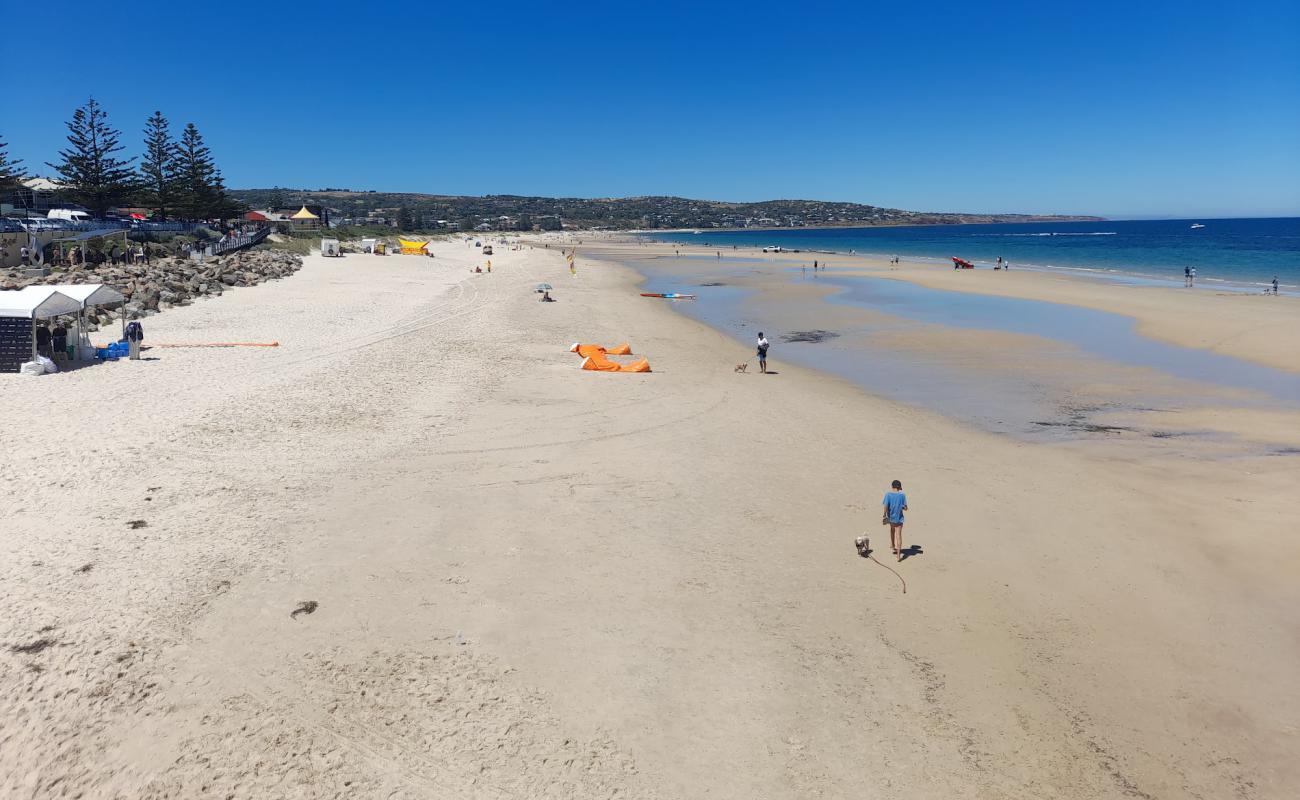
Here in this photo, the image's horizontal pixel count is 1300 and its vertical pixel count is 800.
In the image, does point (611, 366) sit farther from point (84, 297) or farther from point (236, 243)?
point (236, 243)

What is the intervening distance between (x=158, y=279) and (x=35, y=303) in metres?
14.0

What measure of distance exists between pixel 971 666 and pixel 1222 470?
8.39m

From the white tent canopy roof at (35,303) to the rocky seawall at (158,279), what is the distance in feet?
13.5

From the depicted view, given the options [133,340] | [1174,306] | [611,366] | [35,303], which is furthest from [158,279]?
[1174,306]

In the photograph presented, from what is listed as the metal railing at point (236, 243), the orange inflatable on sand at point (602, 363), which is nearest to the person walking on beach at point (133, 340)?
the orange inflatable on sand at point (602, 363)

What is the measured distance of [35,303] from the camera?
16344mm

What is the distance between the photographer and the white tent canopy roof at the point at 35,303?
53.0 ft

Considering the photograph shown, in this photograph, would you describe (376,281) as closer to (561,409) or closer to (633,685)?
(561,409)

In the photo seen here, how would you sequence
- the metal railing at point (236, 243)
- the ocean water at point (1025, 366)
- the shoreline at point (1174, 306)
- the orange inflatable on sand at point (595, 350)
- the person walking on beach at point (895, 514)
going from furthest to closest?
the metal railing at point (236, 243) < the shoreline at point (1174, 306) < the orange inflatable on sand at point (595, 350) < the ocean water at point (1025, 366) < the person walking on beach at point (895, 514)

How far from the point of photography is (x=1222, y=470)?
40.0 feet

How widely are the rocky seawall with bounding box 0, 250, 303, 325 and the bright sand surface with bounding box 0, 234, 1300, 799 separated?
37.5ft

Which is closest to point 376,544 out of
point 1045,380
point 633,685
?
point 633,685

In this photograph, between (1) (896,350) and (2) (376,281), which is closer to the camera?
(1) (896,350)

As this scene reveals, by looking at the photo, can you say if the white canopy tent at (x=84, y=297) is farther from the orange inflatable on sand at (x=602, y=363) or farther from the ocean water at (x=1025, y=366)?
the ocean water at (x=1025, y=366)
